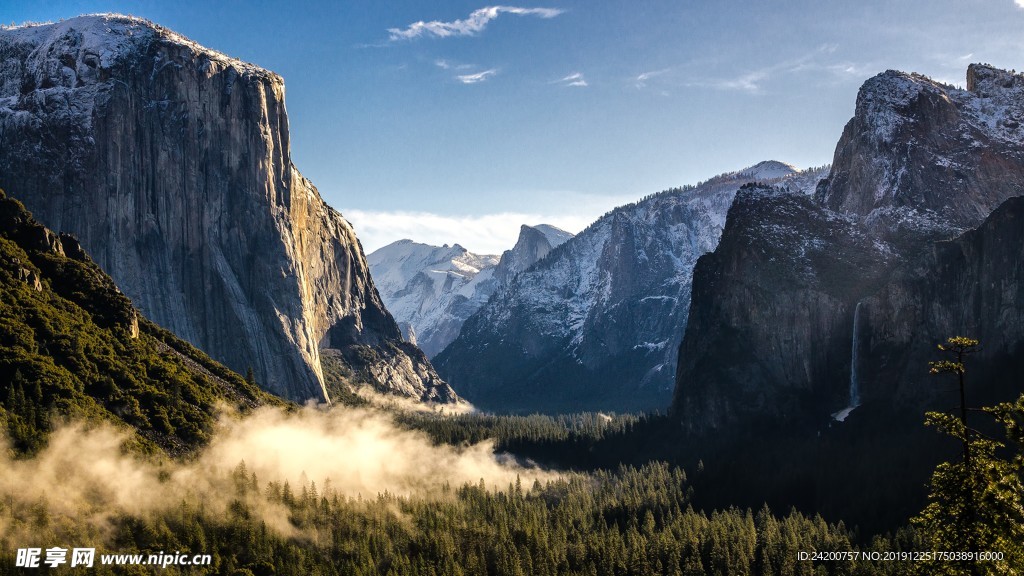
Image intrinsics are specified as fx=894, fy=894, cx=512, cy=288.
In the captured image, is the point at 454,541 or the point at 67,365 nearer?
the point at 67,365

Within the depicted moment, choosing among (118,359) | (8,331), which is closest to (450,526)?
(118,359)

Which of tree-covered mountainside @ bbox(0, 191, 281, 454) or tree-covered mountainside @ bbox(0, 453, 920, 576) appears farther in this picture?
tree-covered mountainside @ bbox(0, 191, 281, 454)

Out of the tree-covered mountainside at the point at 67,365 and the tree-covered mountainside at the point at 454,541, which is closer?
the tree-covered mountainside at the point at 454,541

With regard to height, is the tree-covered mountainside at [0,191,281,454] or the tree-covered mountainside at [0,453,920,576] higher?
the tree-covered mountainside at [0,191,281,454]

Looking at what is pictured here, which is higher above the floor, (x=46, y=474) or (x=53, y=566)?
(x=46, y=474)

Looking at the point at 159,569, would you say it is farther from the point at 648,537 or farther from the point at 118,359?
the point at 648,537

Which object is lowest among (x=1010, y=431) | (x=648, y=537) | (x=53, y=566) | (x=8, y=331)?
(x=648, y=537)

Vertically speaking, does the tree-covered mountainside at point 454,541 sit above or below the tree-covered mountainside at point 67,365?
below

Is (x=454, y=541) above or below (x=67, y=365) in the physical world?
below
